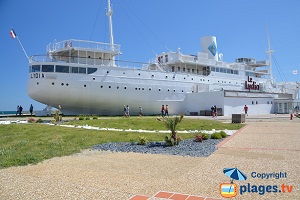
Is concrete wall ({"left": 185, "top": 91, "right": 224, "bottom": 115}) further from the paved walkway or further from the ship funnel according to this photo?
the paved walkway

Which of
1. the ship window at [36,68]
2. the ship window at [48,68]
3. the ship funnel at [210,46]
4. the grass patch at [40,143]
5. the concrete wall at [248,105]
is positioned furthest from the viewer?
the ship funnel at [210,46]

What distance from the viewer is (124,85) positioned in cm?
3294

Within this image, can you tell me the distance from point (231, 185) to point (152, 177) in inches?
80.7

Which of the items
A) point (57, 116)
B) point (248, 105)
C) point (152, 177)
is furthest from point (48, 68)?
point (248, 105)

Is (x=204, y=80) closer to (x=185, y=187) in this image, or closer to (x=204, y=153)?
(x=204, y=153)

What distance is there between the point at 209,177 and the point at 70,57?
2930 centimetres

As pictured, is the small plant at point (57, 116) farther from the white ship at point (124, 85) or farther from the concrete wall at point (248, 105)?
the concrete wall at point (248, 105)

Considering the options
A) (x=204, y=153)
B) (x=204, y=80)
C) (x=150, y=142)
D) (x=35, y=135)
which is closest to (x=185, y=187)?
(x=204, y=153)

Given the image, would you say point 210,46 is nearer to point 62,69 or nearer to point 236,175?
point 62,69

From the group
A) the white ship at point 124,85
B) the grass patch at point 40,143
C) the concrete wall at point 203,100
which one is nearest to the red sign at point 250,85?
the white ship at point 124,85

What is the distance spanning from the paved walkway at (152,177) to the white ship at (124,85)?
22.0m

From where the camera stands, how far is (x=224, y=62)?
51156mm

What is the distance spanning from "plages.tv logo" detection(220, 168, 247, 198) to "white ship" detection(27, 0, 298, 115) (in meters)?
26.3

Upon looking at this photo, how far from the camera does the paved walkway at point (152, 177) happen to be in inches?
209
